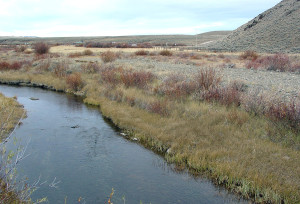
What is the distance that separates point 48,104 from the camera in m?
18.2

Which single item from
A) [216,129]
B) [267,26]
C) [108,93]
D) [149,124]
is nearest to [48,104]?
[108,93]

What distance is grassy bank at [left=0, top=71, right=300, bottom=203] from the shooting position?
765 centimetres

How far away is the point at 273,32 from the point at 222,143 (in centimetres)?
5273

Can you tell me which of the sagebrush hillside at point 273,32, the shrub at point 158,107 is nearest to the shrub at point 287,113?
the shrub at point 158,107

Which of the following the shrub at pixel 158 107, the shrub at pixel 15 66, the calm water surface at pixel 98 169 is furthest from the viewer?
the shrub at pixel 15 66

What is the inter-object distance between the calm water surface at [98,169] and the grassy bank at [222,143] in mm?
559

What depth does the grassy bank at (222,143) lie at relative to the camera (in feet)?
25.1

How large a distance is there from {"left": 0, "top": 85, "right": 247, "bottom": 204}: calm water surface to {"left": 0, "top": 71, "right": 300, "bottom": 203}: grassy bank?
0.56 meters

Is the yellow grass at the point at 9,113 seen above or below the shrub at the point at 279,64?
below

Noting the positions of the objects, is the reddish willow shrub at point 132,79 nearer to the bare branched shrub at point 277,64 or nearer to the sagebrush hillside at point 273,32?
the bare branched shrub at point 277,64

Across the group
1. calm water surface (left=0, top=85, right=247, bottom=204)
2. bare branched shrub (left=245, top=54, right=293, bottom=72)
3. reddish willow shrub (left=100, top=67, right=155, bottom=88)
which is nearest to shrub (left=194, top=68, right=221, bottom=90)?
reddish willow shrub (left=100, top=67, right=155, bottom=88)

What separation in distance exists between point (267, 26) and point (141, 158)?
58.6 metres

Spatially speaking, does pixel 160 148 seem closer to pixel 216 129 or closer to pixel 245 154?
pixel 216 129

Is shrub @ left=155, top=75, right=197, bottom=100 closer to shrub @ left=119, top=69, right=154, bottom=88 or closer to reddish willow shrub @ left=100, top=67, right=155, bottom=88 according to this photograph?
reddish willow shrub @ left=100, top=67, right=155, bottom=88
